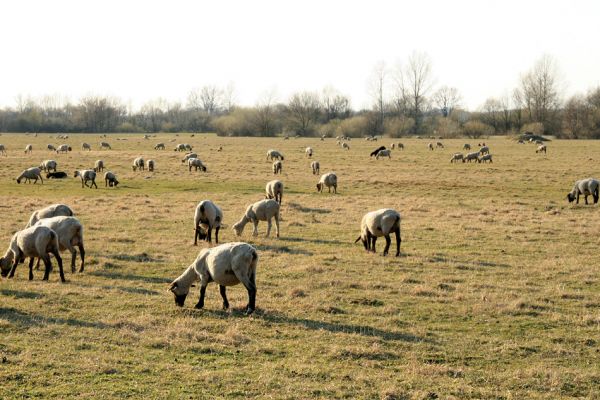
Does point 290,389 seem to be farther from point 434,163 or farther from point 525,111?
point 525,111

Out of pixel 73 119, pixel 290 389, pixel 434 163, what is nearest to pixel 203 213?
pixel 290 389

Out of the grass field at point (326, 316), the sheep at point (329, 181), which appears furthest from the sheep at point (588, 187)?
the sheep at point (329, 181)

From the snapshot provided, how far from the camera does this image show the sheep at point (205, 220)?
752 inches

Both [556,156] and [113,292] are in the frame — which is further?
[556,156]

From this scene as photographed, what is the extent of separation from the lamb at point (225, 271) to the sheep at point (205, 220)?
21.2ft

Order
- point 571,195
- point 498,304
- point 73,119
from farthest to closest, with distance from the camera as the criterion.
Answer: point 73,119 → point 571,195 → point 498,304

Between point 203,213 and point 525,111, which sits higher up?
point 525,111

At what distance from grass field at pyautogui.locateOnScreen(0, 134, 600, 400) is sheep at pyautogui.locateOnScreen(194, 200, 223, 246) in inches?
24.9

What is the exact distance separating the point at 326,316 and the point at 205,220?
8188mm

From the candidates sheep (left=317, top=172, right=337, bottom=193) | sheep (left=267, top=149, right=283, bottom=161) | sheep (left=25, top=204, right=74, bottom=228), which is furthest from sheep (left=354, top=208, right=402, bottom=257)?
sheep (left=267, top=149, right=283, bottom=161)

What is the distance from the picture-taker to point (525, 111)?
137625mm

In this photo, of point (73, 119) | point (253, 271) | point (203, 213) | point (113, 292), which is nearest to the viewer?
point (253, 271)

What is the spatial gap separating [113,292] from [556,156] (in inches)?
2208

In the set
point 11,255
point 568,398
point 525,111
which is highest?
point 525,111
